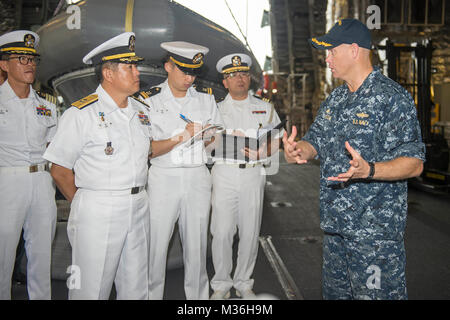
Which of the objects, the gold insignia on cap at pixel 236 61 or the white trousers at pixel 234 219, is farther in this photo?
the gold insignia on cap at pixel 236 61

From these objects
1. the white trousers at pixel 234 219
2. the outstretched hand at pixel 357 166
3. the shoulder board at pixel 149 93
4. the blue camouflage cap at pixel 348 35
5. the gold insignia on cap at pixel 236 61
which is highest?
the gold insignia on cap at pixel 236 61

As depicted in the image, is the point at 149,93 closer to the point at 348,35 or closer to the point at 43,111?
the point at 43,111

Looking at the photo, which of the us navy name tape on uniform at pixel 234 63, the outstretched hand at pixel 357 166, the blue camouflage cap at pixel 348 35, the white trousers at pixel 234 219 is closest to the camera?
the outstretched hand at pixel 357 166

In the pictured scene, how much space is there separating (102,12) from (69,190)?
1.88 m

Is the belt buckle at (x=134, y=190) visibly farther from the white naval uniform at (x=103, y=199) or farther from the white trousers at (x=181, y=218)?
the white trousers at (x=181, y=218)

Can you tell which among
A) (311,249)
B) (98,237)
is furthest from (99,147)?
(311,249)

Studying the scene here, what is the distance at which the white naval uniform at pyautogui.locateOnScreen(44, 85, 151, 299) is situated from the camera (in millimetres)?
1610

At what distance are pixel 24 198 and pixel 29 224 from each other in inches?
6.9

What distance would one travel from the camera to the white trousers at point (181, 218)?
213 centimetres

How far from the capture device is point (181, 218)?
2.20 metres

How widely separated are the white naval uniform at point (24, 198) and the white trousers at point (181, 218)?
678 millimetres

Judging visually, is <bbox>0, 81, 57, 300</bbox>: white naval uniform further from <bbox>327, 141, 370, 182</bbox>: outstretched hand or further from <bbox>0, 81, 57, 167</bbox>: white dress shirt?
<bbox>327, 141, 370, 182</bbox>: outstretched hand

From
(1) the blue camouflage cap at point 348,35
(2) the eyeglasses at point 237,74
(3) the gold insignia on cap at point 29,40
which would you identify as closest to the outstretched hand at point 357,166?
(1) the blue camouflage cap at point 348,35

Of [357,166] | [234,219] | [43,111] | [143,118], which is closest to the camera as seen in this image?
[357,166]
